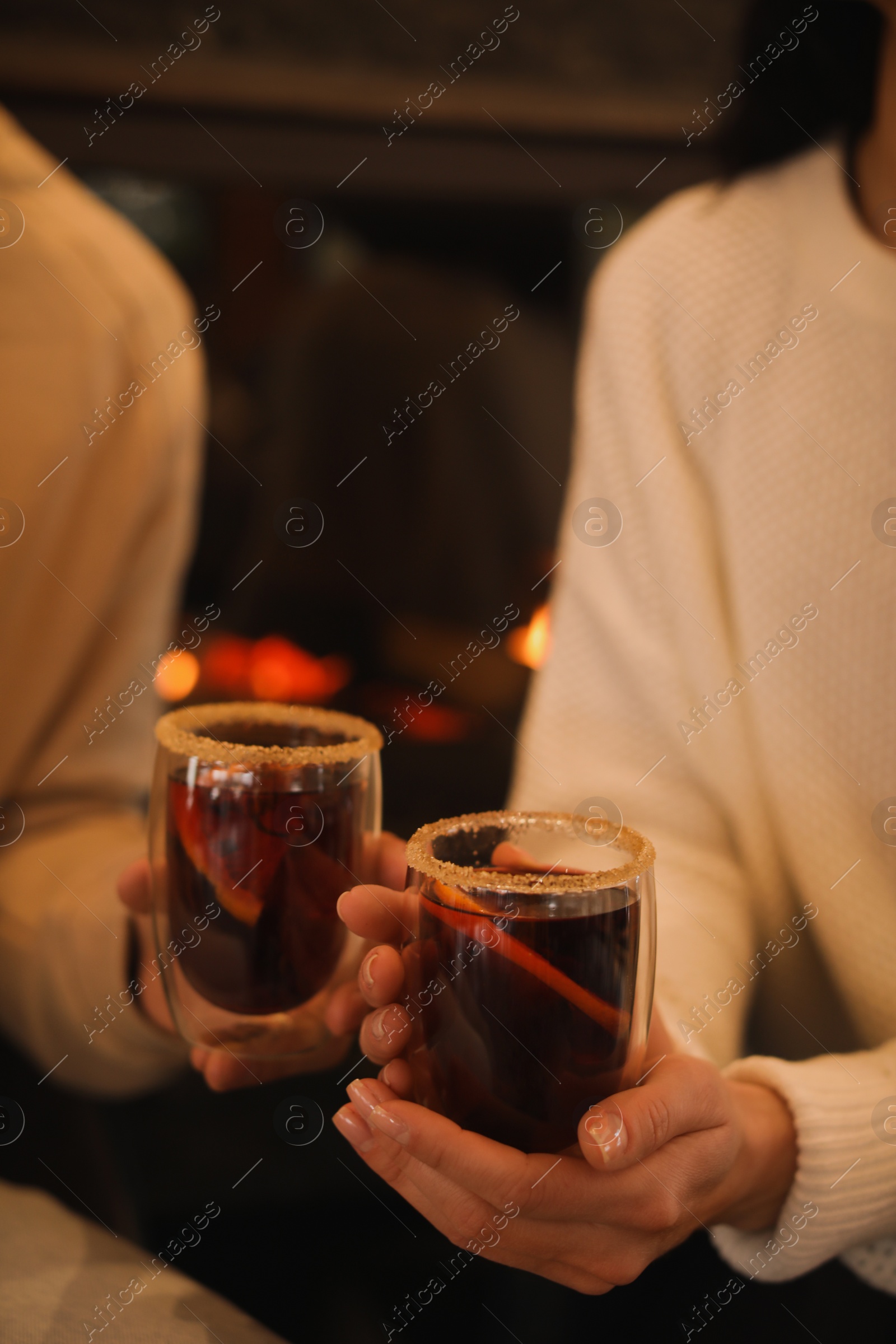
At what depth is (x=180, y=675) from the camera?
2.17m

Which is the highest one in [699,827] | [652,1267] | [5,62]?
[5,62]

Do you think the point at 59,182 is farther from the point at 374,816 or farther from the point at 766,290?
the point at 374,816

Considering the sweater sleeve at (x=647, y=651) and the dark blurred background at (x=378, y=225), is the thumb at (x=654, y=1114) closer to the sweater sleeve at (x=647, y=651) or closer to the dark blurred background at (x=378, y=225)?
the sweater sleeve at (x=647, y=651)

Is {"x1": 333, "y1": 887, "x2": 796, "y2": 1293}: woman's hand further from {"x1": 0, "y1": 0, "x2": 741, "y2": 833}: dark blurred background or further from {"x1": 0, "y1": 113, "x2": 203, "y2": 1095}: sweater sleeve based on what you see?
{"x1": 0, "y1": 0, "x2": 741, "y2": 833}: dark blurred background

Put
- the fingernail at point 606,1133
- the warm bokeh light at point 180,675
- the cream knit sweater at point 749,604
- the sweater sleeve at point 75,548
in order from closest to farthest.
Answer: the fingernail at point 606,1133 → the cream knit sweater at point 749,604 → the sweater sleeve at point 75,548 → the warm bokeh light at point 180,675

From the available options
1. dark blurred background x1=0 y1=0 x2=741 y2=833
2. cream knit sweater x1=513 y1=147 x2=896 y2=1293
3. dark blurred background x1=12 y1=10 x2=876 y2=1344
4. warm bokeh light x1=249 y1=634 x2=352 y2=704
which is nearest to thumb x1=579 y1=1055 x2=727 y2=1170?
cream knit sweater x1=513 y1=147 x2=896 y2=1293

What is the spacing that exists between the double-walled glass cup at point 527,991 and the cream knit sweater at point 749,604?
0.91 ft

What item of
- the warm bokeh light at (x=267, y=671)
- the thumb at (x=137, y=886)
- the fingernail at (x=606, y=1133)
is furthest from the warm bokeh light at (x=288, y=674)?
the fingernail at (x=606, y=1133)

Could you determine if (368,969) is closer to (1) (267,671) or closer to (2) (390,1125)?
(2) (390,1125)

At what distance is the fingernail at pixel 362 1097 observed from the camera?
1.57 feet

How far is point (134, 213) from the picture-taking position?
2500 millimetres

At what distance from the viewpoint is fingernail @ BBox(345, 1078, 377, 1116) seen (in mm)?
479

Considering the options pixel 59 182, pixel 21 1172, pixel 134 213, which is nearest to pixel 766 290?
pixel 59 182

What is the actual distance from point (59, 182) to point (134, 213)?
1557 millimetres
